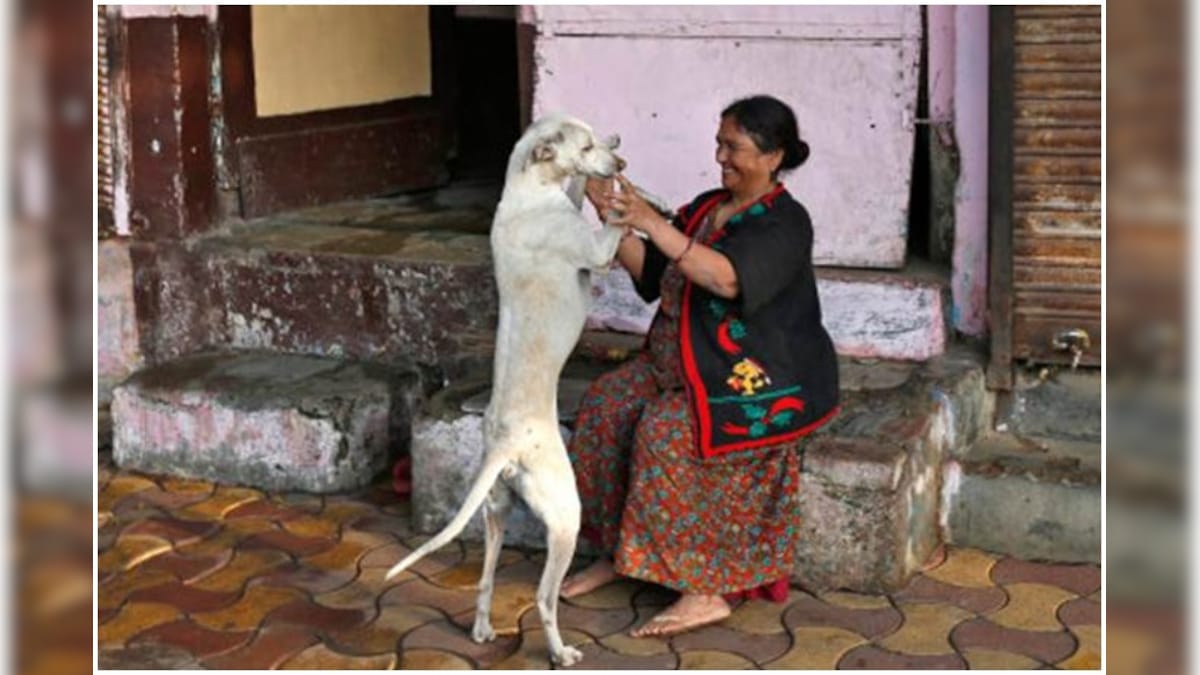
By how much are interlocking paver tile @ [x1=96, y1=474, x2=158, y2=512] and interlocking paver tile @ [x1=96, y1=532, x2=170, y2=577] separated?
1.01 feet

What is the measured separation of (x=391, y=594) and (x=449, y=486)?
45 centimetres

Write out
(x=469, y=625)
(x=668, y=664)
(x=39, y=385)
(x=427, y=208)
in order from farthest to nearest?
(x=427, y=208), (x=469, y=625), (x=668, y=664), (x=39, y=385)

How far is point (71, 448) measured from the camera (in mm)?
874

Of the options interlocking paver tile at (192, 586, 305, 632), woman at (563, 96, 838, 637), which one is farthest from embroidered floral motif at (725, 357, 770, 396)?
interlocking paver tile at (192, 586, 305, 632)

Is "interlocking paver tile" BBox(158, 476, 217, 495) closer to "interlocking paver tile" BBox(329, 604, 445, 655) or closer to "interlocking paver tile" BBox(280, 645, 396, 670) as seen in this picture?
"interlocking paver tile" BBox(329, 604, 445, 655)

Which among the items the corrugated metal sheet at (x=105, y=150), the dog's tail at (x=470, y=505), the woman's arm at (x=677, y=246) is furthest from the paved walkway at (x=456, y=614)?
the corrugated metal sheet at (x=105, y=150)

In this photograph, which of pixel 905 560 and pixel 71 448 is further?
pixel 905 560

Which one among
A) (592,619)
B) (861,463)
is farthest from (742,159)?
(592,619)

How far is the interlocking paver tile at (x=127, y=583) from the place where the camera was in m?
3.79

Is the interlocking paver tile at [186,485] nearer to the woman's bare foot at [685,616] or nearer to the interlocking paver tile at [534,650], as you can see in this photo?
the interlocking paver tile at [534,650]

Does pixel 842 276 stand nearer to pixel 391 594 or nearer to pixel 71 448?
pixel 391 594

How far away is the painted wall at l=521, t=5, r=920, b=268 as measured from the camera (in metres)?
4.41

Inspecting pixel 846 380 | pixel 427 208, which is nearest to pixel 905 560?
pixel 846 380

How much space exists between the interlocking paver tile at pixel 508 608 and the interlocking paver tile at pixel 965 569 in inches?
39.7
